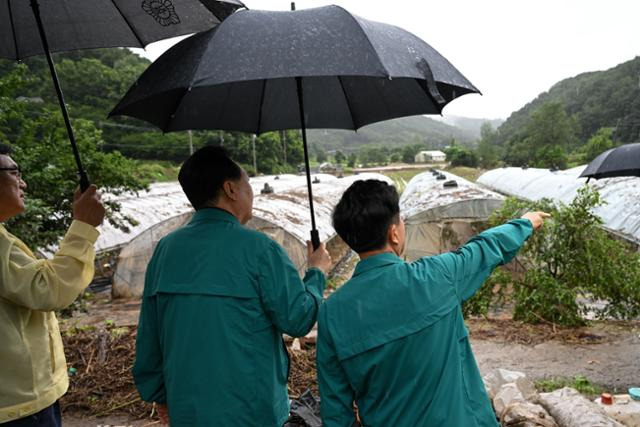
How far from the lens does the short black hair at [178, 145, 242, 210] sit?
178cm

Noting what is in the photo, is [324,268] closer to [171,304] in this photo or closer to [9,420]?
[171,304]

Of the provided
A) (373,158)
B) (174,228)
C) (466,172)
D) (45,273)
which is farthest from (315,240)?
(373,158)

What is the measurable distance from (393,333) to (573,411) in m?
2.19

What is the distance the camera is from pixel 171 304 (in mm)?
1725

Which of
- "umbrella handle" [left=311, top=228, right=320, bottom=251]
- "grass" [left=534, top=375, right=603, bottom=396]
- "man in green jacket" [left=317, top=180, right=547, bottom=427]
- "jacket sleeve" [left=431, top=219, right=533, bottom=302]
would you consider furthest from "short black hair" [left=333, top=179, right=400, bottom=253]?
"grass" [left=534, top=375, right=603, bottom=396]

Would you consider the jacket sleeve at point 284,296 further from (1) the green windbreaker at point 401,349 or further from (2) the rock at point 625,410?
(2) the rock at point 625,410

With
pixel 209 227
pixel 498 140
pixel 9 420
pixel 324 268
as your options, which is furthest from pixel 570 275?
pixel 498 140

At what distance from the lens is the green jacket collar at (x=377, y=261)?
154 centimetres

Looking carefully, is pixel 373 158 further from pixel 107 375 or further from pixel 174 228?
pixel 107 375

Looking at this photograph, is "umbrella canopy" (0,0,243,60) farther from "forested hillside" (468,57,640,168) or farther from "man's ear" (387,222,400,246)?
"forested hillside" (468,57,640,168)

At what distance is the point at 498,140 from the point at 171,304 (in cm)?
7203

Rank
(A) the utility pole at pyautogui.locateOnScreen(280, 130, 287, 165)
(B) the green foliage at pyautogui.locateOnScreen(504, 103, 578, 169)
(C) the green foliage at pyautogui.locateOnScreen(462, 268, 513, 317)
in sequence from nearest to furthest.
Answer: (C) the green foliage at pyautogui.locateOnScreen(462, 268, 513, 317), (B) the green foliage at pyautogui.locateOnScreen(504, 103, 578, 169), (A) the utility pole at pyautogui.locateOnScreen(280, 130, 287, 165)

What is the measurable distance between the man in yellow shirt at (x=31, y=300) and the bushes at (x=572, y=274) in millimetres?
5541

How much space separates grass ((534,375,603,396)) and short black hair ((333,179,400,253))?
3498 mm
